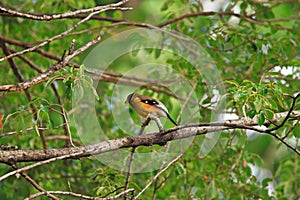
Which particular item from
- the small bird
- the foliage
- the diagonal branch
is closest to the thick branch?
the diagonal branch

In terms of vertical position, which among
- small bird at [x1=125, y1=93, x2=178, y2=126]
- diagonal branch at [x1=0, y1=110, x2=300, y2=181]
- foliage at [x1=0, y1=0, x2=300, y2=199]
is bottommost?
diagonal branch at [x1=0, y1=110, x2=300, y2=181]

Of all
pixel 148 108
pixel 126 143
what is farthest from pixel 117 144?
pixel 148 108

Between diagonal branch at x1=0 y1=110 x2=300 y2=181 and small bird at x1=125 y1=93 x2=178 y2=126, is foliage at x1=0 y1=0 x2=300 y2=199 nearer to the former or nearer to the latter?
small bird at x1=125 y1=93 x2=178 y2=126

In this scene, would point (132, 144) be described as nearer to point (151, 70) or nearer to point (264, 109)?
point (264, 109)

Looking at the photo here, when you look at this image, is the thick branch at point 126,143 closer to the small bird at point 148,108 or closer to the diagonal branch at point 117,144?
the diagonal branch at point 117,144

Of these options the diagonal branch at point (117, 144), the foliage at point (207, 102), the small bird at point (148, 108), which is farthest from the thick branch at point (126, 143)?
the foliage at point (207, 102)

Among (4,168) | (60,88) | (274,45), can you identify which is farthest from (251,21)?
(4,168)

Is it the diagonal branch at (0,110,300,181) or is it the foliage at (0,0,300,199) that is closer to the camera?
the diagonal branch at (0,110,300,181)

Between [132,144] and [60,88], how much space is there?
2.08m

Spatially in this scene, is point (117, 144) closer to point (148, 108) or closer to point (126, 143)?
point (126, 143)

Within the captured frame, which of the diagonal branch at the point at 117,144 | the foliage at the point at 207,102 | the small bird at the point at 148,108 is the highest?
the foliage at the point at 207,102

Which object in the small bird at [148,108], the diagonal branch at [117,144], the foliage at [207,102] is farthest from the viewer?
Answer: the foliage at [207,102]

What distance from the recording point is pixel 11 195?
2.87m

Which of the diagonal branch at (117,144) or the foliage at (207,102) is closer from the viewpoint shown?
the diagonal branch at (117,144)
